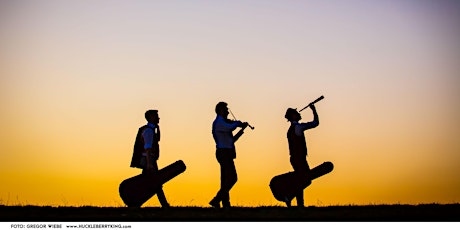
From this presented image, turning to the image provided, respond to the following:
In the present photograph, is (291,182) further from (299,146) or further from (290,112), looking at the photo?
(290,112)

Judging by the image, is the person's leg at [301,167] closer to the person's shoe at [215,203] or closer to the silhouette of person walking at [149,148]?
the person's shoe at [215,203]

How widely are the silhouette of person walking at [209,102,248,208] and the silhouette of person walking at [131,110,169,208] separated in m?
0.98

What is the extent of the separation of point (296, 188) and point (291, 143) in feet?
2.68

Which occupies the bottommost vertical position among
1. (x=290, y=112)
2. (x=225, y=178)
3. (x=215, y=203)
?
(x=215, y=203)

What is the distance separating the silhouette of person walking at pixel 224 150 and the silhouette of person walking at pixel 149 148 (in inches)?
38.8

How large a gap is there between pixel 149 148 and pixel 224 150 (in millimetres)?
1279

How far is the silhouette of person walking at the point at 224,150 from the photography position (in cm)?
1752

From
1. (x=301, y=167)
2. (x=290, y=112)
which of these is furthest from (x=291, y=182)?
(x=290, y=112)

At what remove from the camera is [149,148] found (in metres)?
17.6

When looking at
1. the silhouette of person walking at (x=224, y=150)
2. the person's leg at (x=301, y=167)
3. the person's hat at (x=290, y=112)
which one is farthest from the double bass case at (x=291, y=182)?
the silhouette of person walking at (x=224, y=150)

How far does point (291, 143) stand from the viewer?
18344mm
